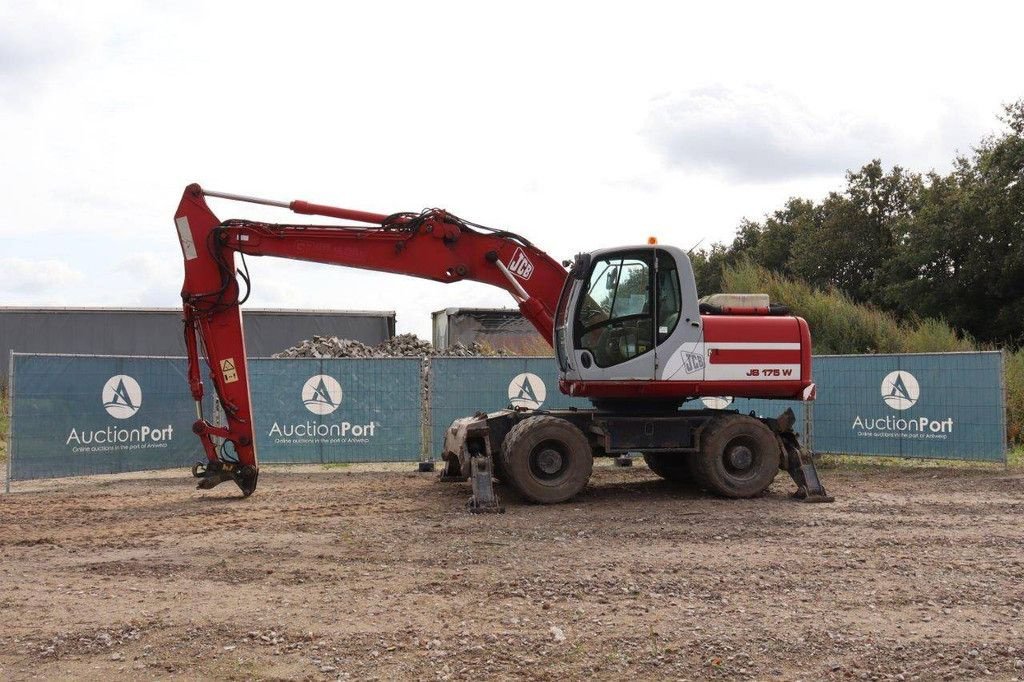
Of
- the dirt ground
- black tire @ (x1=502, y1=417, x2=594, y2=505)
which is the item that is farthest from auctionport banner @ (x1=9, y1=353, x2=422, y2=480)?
black tire @ (x1=502, y1=417, x2=594, y2=505)

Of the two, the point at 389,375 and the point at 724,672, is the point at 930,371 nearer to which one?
the point at 389,375

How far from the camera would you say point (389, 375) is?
1562 cm

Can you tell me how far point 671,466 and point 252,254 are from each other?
586 centimetres

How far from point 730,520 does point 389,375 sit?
684cm

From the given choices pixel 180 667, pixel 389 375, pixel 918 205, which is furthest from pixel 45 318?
pixel 918 205

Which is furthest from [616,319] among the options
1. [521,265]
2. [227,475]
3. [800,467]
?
[227,475]

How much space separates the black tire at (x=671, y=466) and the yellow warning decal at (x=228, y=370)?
522 cm

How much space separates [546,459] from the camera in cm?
1136

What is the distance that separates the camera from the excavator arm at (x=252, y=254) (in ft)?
37.3

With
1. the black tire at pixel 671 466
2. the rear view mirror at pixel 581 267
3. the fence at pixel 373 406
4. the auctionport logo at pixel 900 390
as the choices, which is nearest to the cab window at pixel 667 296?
the rear view mirror at pixel 581 267

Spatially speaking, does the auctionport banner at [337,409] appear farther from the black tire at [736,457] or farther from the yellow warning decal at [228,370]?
the black tire at [736,457]

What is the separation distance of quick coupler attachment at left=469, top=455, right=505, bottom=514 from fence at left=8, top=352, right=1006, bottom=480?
14.6 feet

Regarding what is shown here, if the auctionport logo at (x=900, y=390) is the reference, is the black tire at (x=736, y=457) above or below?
below

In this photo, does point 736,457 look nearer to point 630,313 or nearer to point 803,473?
point 803,473
